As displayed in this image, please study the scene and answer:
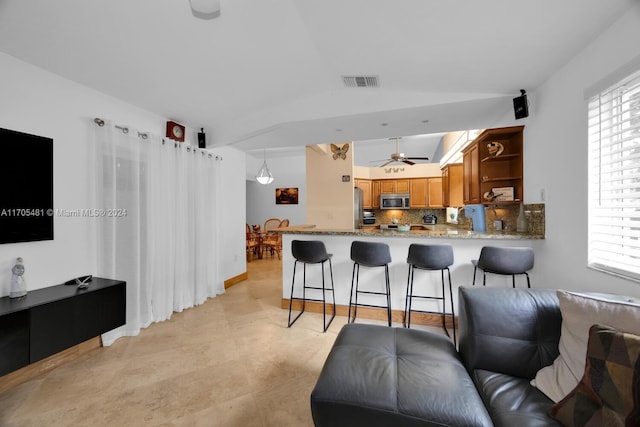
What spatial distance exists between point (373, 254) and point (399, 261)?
0.53 m

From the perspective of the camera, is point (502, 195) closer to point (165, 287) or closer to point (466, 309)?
point (466, 309)

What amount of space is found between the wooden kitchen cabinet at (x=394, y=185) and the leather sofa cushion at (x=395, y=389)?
19.0 ft

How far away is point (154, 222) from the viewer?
291 centimetres

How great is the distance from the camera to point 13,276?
6.11 feet

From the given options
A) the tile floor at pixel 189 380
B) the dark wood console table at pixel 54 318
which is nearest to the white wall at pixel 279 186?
the tile floor at pixel 189 380

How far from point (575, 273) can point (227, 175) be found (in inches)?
173

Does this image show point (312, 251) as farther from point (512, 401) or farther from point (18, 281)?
point (18, 281)

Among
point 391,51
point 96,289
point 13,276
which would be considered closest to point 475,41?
point 391,51

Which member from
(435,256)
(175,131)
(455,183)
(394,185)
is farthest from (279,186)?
(435,256)

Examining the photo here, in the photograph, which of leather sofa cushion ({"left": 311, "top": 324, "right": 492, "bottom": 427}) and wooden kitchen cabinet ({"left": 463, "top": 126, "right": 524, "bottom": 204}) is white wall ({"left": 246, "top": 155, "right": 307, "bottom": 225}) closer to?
wooden kitchen cabinet ({"left": 463, "top": 126, "right": 524, "bottom": 204})

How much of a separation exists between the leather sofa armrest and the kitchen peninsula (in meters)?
1.18

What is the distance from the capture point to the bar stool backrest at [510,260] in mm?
2146

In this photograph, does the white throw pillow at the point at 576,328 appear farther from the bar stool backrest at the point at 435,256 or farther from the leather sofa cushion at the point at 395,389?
the bar stool backrest at the point at 435,256

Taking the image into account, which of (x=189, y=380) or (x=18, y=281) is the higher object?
(x=18, y=281)
